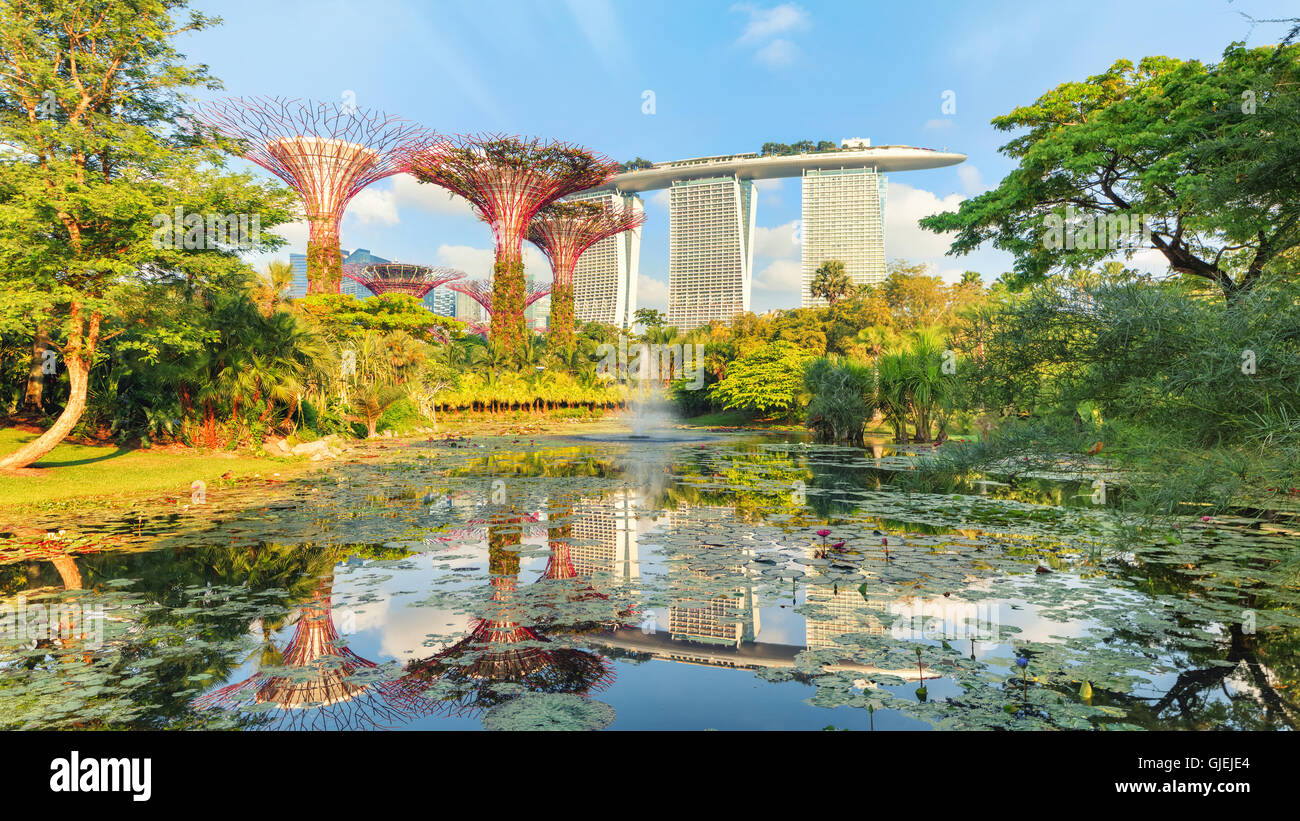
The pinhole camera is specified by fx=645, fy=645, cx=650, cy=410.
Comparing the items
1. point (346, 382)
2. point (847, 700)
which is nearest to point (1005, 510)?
point (847, 700)

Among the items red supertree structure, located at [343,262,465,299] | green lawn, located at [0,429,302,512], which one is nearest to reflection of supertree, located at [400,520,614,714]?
green lawn, located at [0,429,302,512]

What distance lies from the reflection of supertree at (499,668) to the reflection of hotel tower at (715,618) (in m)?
0.89

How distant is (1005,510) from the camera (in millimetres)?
10203

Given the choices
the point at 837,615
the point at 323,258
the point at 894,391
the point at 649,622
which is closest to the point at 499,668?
the point at 649,622

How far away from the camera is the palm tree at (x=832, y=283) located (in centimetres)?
5022

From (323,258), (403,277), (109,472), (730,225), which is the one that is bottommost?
(109,472)

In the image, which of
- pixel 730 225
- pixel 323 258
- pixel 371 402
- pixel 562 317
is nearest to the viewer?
pixel 371 402

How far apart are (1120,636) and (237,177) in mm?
16587

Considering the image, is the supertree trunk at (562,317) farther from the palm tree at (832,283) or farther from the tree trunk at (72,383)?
the tree trunk at (72,383)

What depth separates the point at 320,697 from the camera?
3.78 meters

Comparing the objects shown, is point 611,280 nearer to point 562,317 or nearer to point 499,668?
point 562,317

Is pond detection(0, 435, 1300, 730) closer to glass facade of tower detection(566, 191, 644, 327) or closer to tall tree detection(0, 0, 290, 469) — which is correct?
tall tree detection(0, 0, 290, 469)

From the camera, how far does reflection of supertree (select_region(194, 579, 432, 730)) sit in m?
3.49

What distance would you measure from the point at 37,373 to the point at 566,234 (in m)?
41.9
